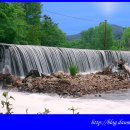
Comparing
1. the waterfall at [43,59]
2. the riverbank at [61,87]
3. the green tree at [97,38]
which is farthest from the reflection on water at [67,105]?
the green tree at [97,38]

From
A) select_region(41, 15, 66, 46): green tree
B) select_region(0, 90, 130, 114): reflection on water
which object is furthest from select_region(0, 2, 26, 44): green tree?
select_region(0, 90, 130, 114): reflection on water

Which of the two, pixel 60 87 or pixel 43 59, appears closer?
pixel 60 87

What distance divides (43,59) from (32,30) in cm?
1526

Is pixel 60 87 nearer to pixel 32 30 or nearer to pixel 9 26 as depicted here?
pixel 9 26

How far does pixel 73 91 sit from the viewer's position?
1054cm

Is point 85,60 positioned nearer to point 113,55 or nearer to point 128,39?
point 113,55

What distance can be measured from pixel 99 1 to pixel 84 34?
6021 centimetres

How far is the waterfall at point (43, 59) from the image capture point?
17.6 meters

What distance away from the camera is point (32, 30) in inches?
1348

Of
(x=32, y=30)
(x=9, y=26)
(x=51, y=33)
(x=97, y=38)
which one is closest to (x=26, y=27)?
(x=32, y=30)

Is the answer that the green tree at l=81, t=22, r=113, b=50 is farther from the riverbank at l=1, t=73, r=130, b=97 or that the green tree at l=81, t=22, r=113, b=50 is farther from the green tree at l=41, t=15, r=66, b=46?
the riverbank at l=1, t=73, r=130, b=97

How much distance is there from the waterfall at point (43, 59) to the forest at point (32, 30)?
3.04 m

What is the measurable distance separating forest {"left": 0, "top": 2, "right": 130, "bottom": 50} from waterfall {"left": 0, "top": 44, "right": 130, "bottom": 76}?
3.04m

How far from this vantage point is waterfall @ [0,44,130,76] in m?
17.6
